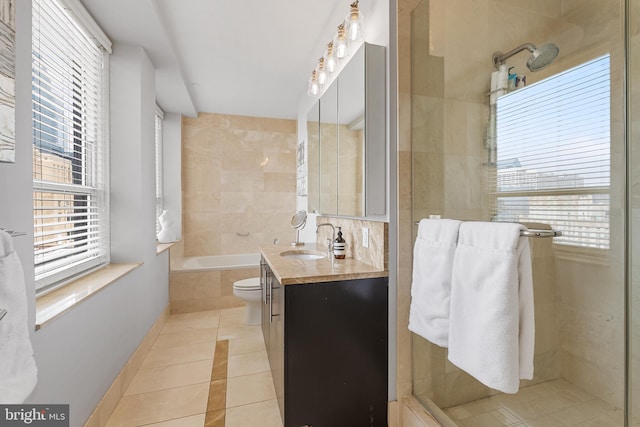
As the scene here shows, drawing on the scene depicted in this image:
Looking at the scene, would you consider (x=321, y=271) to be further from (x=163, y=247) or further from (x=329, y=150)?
(x=163, y=247)

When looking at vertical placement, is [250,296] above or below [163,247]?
below

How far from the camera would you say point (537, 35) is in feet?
3.91

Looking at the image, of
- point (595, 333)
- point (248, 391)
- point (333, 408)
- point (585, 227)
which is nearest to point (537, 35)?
point (585, 227)

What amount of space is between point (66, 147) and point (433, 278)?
7.04ft

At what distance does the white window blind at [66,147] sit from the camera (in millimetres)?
1357

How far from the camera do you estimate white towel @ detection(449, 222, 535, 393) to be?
37.7 inches

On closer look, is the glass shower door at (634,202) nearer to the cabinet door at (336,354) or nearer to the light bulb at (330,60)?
the cabinet door at (336,354)

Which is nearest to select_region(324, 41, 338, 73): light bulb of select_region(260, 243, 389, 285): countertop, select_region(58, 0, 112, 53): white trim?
select_region(260, 243, 389, 285): countertop

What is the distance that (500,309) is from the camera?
966 mm

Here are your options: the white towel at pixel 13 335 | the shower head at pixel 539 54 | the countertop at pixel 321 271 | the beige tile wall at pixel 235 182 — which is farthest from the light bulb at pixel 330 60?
the beige tile wall at pixel 235 182

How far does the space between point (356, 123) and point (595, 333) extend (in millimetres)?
1493

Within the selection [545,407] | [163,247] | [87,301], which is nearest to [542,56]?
[545,407]

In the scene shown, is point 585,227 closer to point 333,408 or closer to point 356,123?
point 356,123

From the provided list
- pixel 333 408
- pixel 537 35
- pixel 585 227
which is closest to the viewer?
pixel 585 227
